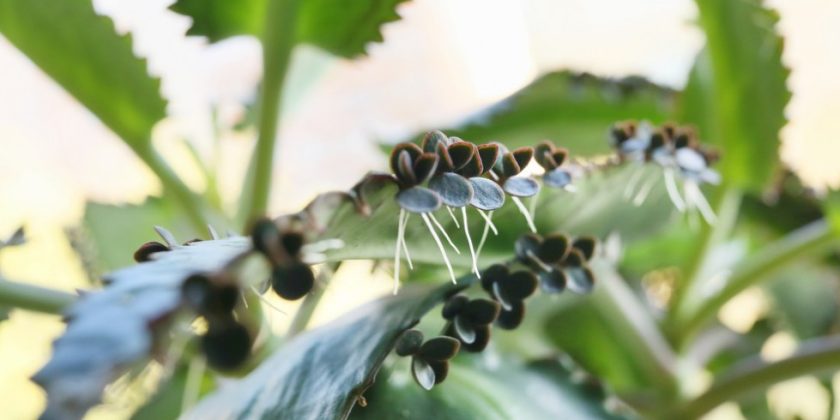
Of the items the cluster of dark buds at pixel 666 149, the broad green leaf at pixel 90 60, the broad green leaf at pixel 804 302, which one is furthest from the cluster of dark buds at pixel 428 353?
the broad green leaf at pixel 804 302

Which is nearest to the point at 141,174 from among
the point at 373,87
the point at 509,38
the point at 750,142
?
the point at 373,87

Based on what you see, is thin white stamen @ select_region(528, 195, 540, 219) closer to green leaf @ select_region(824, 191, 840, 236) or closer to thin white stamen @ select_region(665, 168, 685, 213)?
thin white stamen @ select_region(665, 168, 685, 213)

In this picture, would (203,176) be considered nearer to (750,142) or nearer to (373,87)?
(750,142)

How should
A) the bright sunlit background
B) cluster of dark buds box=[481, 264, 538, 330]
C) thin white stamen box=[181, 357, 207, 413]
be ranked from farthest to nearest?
the bright sunlit background → thin white stamen box=[181, 357, 207, 413] → cluster of dark buds box=[481, 264, 538, 330]

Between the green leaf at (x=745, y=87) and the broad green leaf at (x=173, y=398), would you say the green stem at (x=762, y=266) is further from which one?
the broad green leaf at (x=173, y=398)

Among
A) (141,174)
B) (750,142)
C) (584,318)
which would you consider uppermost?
(750,142)

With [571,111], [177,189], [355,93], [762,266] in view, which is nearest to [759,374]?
[762,266]

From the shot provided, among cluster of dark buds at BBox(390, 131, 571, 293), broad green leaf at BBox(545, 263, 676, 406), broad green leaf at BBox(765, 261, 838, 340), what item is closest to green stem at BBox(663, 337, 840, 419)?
broad green leaf at BBox(545, 263, 676, 406)
